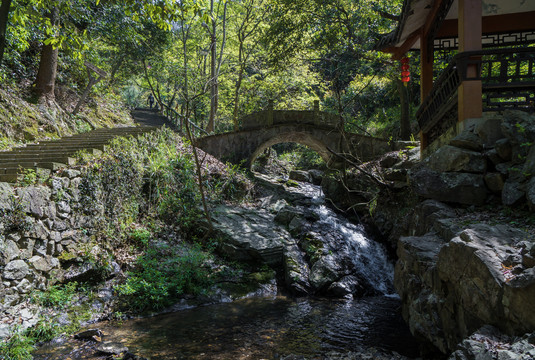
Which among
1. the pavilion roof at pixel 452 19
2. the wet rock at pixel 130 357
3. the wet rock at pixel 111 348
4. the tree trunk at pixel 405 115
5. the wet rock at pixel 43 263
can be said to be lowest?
the wet rock at pixel 111 348

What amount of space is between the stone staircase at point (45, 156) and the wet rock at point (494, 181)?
27.3 ft

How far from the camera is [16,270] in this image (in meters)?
6.07

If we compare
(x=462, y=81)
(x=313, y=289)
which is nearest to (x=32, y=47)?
(x=313, y=289)

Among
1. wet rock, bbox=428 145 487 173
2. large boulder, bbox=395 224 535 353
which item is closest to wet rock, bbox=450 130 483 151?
wet rock, bbox=428 145 487 173

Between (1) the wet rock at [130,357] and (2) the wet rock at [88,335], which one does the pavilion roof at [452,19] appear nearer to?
(1) the wet rock at [130,357]

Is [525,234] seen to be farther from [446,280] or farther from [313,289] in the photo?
[313,289]

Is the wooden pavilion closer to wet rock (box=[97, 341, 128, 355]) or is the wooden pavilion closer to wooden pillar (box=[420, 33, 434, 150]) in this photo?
wooden pillar (box=[420, 33, 434, 150])

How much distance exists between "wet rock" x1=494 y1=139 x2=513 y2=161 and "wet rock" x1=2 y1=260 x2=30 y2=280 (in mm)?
8241

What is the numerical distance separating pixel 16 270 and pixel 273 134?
1440 centimetres

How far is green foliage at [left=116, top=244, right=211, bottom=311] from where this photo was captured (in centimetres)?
746

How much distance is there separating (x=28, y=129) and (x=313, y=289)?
9.95 meters

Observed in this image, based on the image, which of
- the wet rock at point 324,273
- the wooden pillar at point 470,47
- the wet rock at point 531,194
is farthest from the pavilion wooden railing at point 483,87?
the wet rock at point 324,273

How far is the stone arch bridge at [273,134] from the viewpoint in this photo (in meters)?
18.3

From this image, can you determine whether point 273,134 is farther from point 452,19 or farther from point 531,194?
point 531,194
